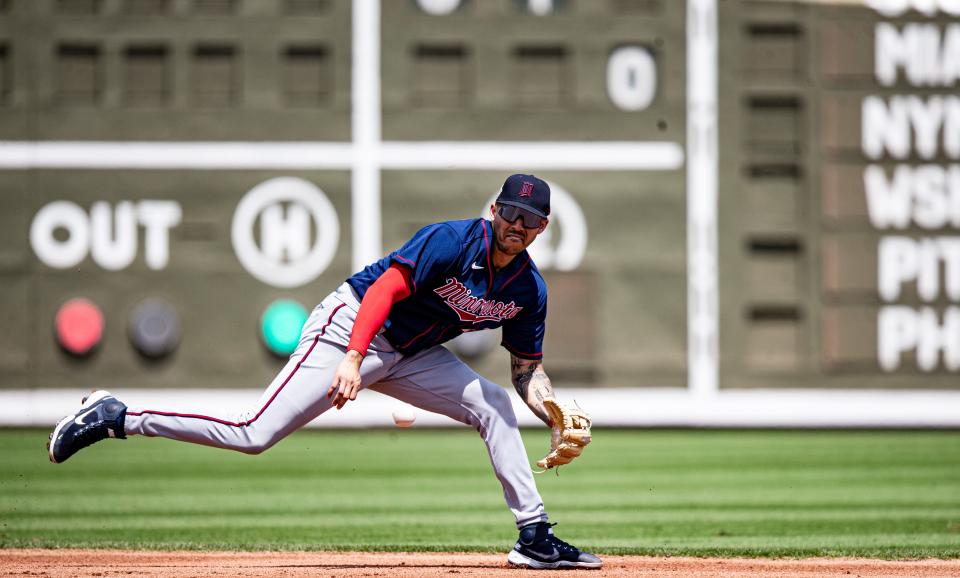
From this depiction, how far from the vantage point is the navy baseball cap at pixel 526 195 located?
5.18m

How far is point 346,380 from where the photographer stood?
5012 millimetres

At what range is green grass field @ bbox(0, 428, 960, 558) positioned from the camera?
278 inches

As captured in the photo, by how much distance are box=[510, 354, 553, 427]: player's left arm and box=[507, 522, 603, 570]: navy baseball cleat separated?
422mm

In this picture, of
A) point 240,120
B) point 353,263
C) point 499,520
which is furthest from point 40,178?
point 499,520

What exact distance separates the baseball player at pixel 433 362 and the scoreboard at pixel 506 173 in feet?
25.1

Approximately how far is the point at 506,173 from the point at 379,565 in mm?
8149

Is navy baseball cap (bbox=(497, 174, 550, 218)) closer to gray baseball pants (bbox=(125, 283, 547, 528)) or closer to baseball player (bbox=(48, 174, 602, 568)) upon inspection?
baseball player (bbox=(48, 174, 602, 568))

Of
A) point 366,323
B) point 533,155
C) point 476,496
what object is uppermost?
point 533,155

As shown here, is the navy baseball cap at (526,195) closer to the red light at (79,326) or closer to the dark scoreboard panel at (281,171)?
the dark scoreboard panel at (281,171)

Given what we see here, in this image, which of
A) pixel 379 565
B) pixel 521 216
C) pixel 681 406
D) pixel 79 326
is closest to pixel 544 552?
pixel 379 565

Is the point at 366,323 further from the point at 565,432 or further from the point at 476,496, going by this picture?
the point at 476,496

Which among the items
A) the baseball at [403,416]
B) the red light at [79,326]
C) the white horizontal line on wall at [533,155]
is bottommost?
the red light at [79,326]

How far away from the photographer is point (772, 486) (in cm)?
966

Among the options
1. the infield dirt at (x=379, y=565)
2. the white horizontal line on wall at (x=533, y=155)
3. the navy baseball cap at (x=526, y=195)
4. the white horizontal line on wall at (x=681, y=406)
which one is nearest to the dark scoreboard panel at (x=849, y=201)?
the white horizontal line on wall at (x=681, y=406)
